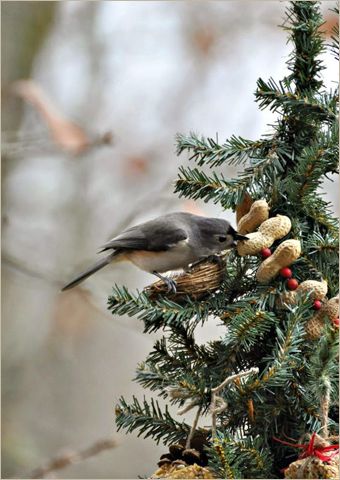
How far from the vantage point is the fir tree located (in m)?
0.89

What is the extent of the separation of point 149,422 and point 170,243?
0.32m

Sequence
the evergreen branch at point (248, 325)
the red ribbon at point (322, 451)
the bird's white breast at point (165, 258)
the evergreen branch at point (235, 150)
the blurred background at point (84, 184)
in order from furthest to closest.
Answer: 1. the blurred background at point (84, 184)
2. the bird's white breast at point (165, 258)
3. the evergreen branch at point (235, 150)
4. the evergreen branch at point (248, 325)
5. the red ribbon at point (322, 451)

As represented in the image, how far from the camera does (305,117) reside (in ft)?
3.19

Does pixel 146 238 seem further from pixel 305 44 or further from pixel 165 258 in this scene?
pixel 305 44

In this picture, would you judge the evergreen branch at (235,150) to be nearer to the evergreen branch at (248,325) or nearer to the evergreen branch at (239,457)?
the evergreen branch at (248,325)

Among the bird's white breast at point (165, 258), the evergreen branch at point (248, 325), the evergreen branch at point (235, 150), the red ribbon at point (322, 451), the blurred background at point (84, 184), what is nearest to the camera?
the red ribbon at point (322, 451)

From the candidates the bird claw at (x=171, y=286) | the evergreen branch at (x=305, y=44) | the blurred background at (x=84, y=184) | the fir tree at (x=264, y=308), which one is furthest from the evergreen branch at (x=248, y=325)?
the blurred background at (x=84, y=184)

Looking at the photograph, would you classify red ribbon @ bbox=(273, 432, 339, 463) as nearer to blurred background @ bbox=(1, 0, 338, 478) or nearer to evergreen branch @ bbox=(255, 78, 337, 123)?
evergreen branch @ bbox=(255, 78, 337, 123)

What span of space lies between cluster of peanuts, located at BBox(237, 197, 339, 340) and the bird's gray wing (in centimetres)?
23

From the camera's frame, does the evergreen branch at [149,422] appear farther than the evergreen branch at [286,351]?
Yes

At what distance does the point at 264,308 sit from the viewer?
0.92 metres

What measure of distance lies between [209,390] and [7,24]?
6.44 feet

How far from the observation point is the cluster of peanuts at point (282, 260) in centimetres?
91

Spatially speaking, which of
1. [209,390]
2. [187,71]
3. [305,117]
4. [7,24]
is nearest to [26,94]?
[7,24]
